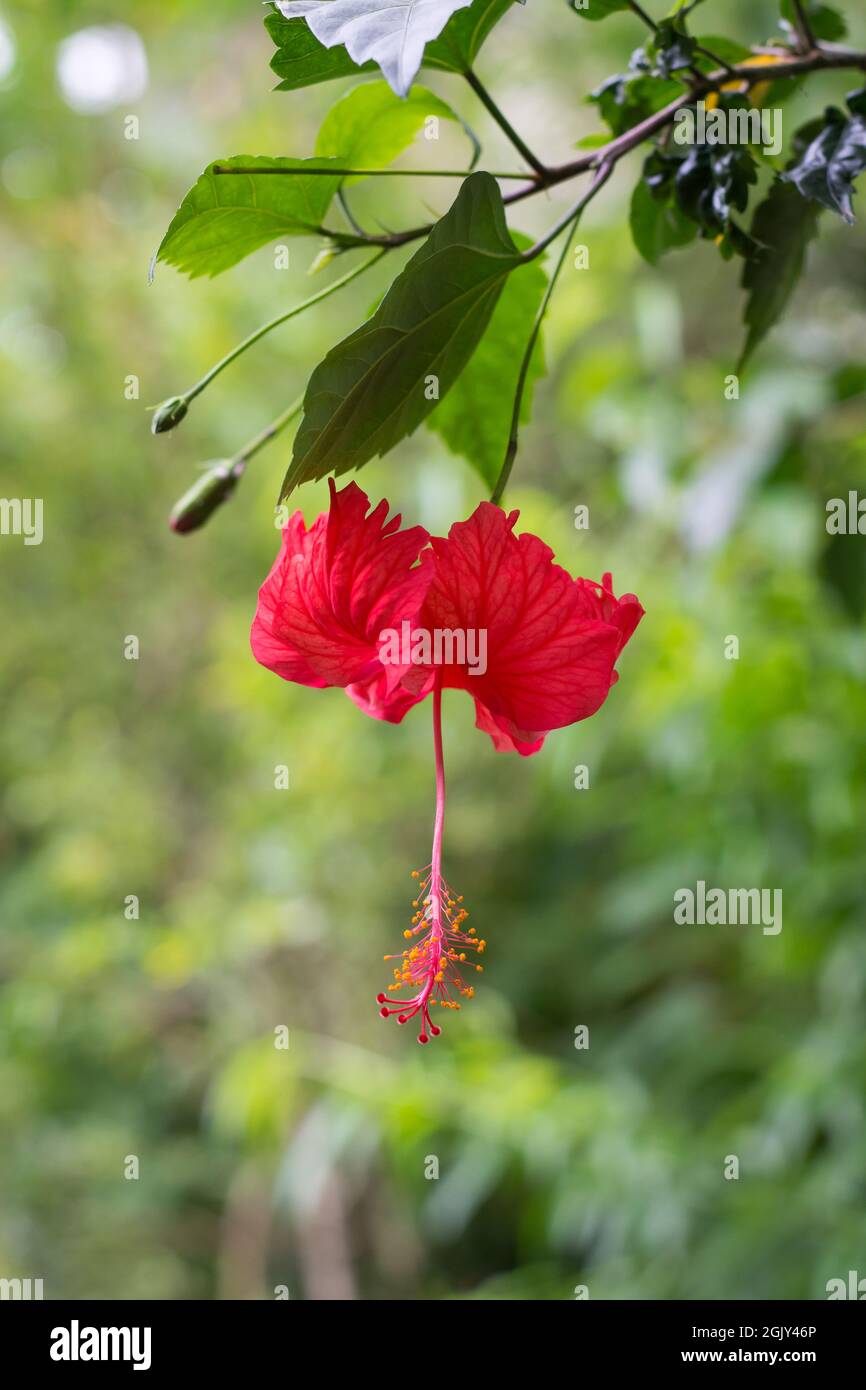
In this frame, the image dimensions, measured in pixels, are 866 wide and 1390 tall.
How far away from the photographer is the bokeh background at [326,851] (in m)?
1.45

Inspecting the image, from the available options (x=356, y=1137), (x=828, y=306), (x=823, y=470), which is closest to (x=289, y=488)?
(x=823, y=470)

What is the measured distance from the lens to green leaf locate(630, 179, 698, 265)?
0.46 meters

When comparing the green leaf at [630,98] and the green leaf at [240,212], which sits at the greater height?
the green leaf at [630,98]

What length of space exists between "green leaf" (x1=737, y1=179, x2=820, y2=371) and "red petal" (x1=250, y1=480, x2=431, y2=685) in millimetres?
175

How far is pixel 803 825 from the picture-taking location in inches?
53.5

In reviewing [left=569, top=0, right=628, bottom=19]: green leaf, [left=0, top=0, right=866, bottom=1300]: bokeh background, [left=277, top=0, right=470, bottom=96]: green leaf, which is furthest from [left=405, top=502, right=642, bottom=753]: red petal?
[left=0, top=0, right=866, bottom=1300]: bokeh background

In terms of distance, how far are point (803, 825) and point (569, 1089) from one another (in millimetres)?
496

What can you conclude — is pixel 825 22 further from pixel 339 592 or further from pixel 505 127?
pixel 339 592

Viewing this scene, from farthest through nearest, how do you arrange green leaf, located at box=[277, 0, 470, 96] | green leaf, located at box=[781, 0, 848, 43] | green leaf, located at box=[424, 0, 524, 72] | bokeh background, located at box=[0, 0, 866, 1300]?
bokeh background, located at box=[0, 0, 866, 1300] < green leaf, located at box=[781, 0, 848, 43] < green leaf, located at box=[424, 0, 524, 72] < green leaf, located at box=[277, 0, 470, 96]

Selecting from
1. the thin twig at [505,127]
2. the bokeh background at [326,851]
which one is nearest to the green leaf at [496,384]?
the thin twig at [505,127]

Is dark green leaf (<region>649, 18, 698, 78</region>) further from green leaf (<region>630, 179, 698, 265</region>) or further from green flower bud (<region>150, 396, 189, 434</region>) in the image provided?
green flower bud (<region>150, 396, 189, 434</region>)

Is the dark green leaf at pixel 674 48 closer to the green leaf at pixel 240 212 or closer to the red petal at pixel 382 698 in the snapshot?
the green leaf at pixel 240 212

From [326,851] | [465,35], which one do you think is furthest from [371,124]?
[326,851]

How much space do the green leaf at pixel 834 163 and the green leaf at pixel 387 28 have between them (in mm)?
154
